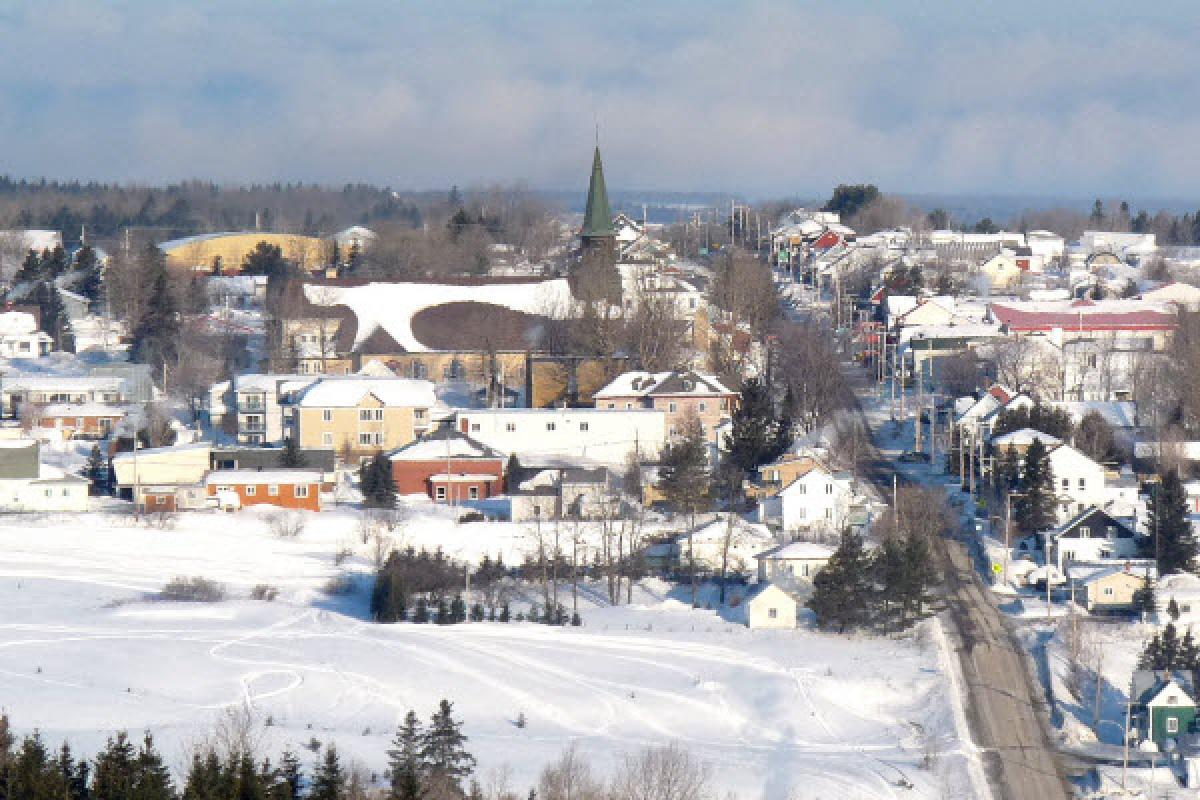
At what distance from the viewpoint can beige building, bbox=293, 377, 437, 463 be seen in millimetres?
35062

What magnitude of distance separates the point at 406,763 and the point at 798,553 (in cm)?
983

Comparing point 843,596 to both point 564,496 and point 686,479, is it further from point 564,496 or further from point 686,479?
point 564,496

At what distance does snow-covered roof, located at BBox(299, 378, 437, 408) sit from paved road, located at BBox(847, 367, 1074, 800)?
333 inches

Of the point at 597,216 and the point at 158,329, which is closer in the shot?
the point at 158,329

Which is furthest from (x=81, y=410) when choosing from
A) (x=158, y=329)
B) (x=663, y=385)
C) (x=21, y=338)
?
(x=663, y=385)

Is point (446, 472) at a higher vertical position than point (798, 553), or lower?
higher

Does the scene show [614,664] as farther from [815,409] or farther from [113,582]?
[815,409]

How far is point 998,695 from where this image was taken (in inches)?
1006

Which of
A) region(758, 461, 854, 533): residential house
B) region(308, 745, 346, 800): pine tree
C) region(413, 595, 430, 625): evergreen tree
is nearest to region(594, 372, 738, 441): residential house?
region(758, 461, 854, 533): residential house

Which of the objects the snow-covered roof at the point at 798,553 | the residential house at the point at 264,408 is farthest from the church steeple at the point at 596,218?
the snow-covered roof at the point at 798,553

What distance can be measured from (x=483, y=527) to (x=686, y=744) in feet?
27.0

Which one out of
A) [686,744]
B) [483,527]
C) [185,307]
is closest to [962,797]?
[686,744]

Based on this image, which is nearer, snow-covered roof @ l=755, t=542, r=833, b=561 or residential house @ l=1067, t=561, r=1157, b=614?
residential house @ l=1067, t=561, r=1157, b=614

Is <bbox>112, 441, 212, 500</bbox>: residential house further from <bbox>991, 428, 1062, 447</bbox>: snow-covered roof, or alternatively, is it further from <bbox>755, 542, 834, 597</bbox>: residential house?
<bbox>991, 428, 1062, 447</bbox>: snow-covered roof
